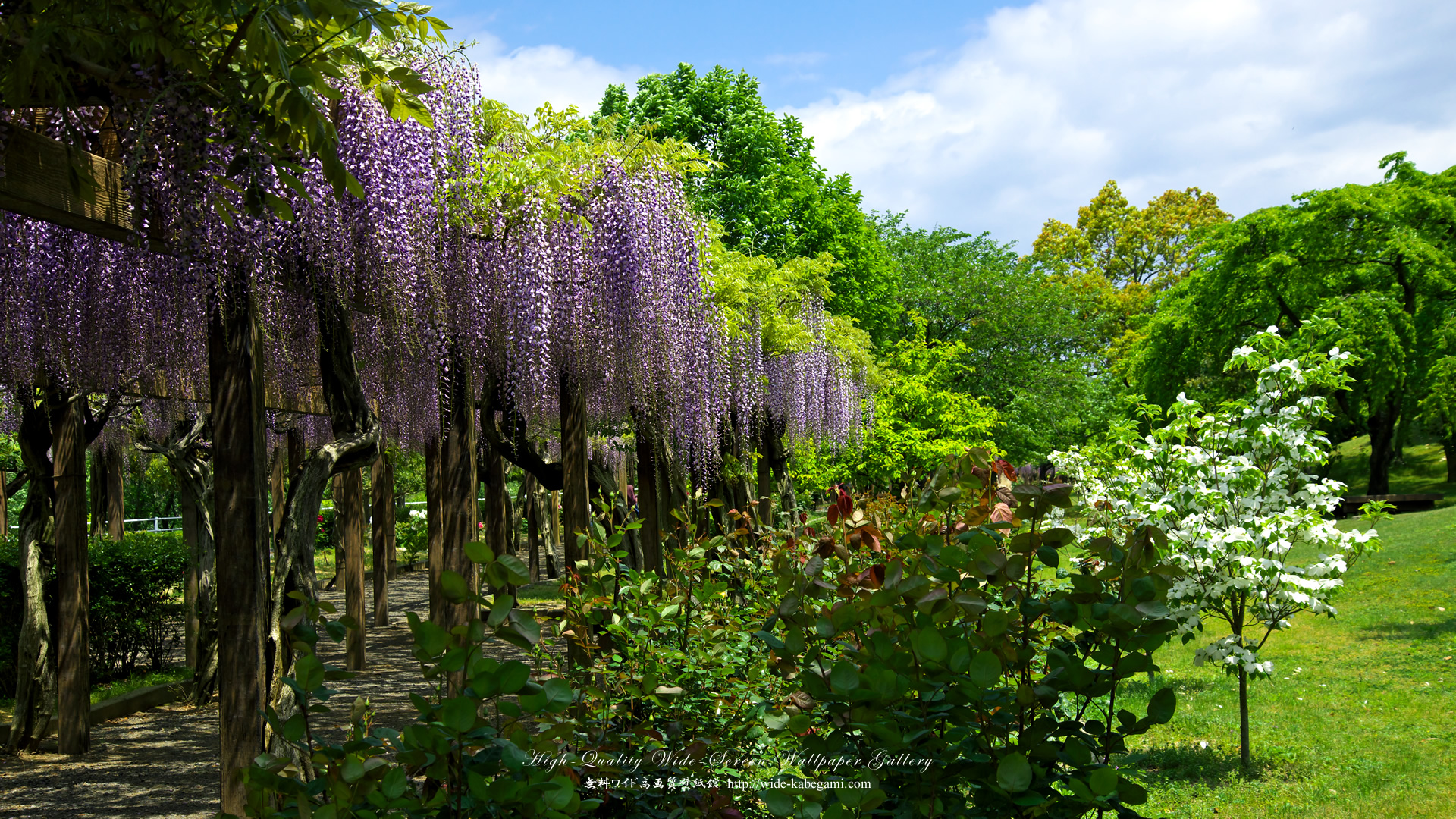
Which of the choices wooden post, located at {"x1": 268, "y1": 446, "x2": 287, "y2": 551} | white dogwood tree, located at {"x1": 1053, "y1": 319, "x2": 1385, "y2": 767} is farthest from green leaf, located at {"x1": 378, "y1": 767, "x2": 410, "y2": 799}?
wooden post, located at {"x1": 268, "y1": 446, "x2": 287, "y2": 551}

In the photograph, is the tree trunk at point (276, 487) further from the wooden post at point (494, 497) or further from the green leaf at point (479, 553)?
the green leaf at point (479, 553)

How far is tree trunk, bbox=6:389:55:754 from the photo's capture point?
20.8ft

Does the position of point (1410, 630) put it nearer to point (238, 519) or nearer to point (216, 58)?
point (238, 519)

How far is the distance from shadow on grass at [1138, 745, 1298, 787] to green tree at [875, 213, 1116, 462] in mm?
21420

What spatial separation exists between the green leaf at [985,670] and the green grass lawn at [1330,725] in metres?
2.10

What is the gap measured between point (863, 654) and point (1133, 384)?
2566cm

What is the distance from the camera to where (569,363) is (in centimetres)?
638

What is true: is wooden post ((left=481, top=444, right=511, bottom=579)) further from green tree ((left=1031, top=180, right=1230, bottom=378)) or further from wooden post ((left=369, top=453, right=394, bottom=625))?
green tree ((left=1031, top=180, right=1230, bottom=378))

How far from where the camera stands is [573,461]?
21.6 ft

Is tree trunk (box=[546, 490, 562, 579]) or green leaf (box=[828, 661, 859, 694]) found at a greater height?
green leaf (box=[828, 661, 859, 694])

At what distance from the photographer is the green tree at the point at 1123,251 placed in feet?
114

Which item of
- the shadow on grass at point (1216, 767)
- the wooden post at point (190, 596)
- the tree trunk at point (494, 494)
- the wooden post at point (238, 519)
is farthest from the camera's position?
the tree trunk at point (494, 494)

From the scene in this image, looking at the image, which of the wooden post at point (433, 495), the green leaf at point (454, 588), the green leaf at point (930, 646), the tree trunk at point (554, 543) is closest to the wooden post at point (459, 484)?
the wooden post at point (433, 495)

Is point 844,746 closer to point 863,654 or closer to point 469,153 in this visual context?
point 863,654
